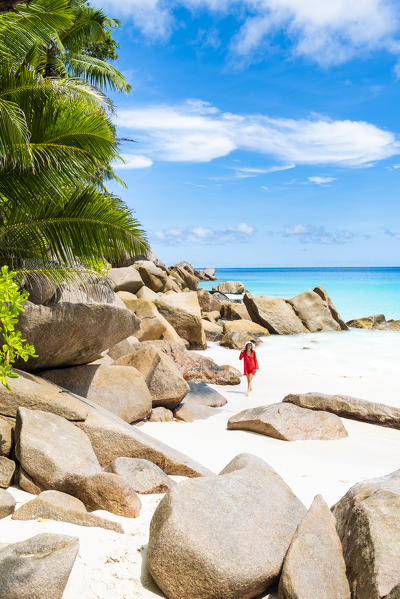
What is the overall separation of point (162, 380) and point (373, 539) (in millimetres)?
5839

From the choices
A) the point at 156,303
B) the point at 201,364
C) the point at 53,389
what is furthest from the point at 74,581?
the point at 156,303

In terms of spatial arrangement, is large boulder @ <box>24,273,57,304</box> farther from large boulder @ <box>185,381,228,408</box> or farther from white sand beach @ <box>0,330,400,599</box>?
large boulder @ <box>185,381,228,408</box>

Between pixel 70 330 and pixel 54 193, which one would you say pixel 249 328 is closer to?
pixel 70 330

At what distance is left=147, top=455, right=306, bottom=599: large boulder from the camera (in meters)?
3.38

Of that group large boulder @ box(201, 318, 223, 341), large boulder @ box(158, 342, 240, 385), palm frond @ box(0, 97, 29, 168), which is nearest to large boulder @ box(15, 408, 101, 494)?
palm frond @ box(0, 97, 29, 168)

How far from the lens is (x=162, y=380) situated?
8.88 m

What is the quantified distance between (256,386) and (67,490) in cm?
839

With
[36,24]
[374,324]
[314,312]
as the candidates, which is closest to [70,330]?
[36,24]

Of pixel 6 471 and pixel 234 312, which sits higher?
pixel 234 312

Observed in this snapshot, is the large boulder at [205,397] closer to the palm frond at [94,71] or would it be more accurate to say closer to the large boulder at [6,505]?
the large boulder at [6,505]

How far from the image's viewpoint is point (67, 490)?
4621 mm

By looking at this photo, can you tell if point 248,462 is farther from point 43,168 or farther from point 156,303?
point 156,303

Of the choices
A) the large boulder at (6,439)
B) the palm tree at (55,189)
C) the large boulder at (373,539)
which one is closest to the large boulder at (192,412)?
the palm tree at (55,189)

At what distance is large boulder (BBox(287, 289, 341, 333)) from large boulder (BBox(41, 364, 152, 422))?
17304 mm
